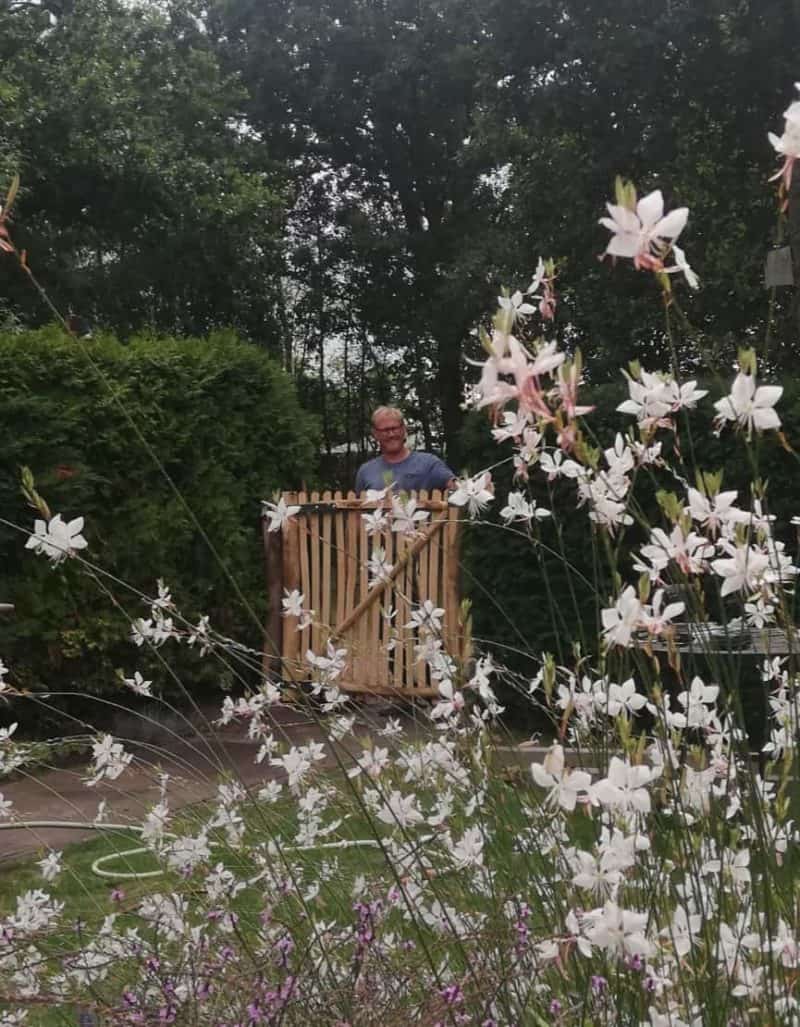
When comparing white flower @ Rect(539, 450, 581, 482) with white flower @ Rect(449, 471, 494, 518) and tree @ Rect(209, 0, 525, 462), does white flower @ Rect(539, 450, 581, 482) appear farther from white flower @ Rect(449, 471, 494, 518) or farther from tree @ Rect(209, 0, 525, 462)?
tree @ Rect(209, 0, 525, 462)

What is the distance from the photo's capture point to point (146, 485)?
22.2 feet

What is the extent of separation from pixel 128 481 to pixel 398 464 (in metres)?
1.57

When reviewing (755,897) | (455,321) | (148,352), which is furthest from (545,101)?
(755,897)

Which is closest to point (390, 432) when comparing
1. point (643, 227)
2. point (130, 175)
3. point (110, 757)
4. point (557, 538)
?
point (557, 538)

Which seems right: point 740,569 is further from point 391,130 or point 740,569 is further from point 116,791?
point 391,130

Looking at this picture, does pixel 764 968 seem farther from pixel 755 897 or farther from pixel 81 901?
pixel 81 901

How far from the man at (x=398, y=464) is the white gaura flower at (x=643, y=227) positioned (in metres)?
5.00

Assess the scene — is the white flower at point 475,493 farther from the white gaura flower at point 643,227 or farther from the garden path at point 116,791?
the garden path at point 116,791

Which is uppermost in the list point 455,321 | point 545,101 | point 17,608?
point 545,101

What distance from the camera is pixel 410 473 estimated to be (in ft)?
21.4

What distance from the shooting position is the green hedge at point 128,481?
6184 millimetres

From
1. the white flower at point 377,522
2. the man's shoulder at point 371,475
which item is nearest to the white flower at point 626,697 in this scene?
the white flower at point 377,522

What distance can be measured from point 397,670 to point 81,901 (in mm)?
3339

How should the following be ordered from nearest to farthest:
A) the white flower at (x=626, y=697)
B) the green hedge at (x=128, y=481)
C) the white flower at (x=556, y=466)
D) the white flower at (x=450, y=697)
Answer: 1. the white flower at (x=626, y=697)
2. the white flower at (x=556, y=466)
3. the white flower at (x=450, y=697)
4. the green hedge at (x=128, y=481)
